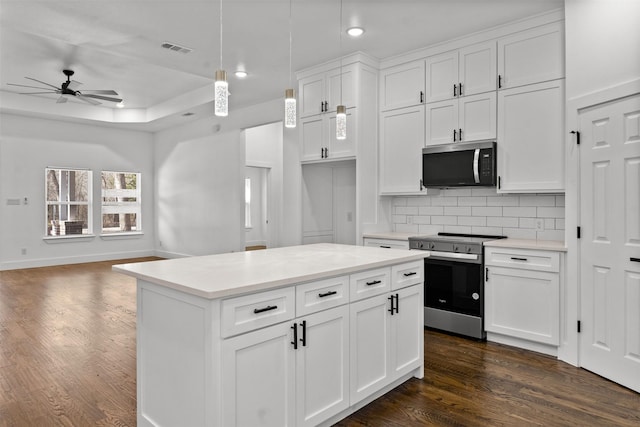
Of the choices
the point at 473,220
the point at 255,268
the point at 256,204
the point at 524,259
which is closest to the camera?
the point at 255,268

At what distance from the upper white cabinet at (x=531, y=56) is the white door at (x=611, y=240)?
0.62m

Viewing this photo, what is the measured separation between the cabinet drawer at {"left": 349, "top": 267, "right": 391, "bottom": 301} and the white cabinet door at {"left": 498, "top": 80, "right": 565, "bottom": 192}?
1909mm

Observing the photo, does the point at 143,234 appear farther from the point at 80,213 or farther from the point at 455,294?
the point at 455,294

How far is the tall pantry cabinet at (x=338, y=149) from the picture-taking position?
15.0ft

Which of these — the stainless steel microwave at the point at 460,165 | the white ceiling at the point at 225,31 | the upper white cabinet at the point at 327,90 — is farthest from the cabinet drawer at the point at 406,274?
the upper white cabinet at the point at 327,90

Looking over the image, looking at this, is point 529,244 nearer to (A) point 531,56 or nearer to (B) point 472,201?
(B) point 472,201

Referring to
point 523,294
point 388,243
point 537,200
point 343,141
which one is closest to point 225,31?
point 343,141

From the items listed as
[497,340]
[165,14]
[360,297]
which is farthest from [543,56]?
[165,14]

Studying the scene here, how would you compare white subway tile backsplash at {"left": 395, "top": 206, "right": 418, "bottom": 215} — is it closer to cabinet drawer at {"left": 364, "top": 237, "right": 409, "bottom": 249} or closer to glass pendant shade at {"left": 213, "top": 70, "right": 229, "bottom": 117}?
cabinet drawer at {"left": 364, "top": 237, "right": 409, "bottom": 249}

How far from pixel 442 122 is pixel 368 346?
2700 mm

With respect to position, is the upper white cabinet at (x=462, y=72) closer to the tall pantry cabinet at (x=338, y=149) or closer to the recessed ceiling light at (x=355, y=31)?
the tall pantry cabinet at (x=338, y=149)

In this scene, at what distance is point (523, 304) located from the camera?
3.53 meters

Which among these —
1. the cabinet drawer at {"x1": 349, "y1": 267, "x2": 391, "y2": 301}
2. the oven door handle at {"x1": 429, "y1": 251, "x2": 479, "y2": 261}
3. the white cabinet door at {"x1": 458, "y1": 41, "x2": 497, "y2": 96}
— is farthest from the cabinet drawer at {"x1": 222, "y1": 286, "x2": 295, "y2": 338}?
the white cabinet door at {"x1": 458, "y1": 41, "x2": 497, "y2": 96}

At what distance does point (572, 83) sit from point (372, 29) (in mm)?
1811
